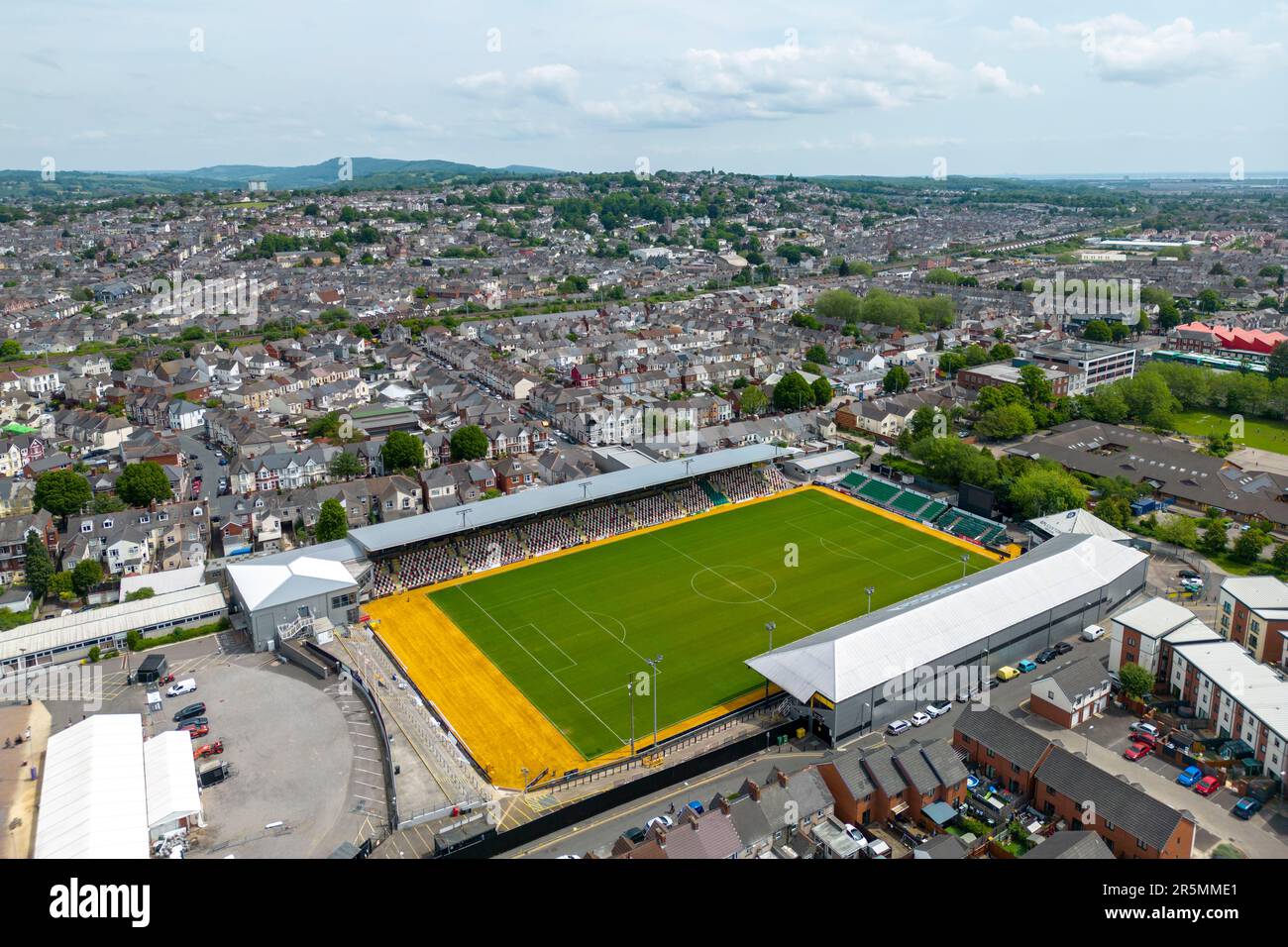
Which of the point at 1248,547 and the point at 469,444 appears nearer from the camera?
the point at 1248,547

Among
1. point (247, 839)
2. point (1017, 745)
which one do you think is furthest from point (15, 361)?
point (1017, 745)

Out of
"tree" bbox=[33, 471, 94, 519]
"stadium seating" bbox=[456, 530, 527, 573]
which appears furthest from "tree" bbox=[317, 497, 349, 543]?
"tree" bbox=[33, 471, 94, 519]

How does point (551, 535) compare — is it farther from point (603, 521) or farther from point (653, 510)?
point (653, 510)

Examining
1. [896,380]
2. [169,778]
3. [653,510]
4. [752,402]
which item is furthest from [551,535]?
[896,380]

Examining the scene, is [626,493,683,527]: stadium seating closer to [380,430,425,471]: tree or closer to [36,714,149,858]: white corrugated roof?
[380,430,425,471]: tree

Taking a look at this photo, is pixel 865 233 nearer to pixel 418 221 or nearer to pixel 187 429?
pixel 418 221

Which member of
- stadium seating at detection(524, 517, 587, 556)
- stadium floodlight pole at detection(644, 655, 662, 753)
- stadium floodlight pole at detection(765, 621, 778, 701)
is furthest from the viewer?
stadium seating at detection(524, 517, 587, 556)
